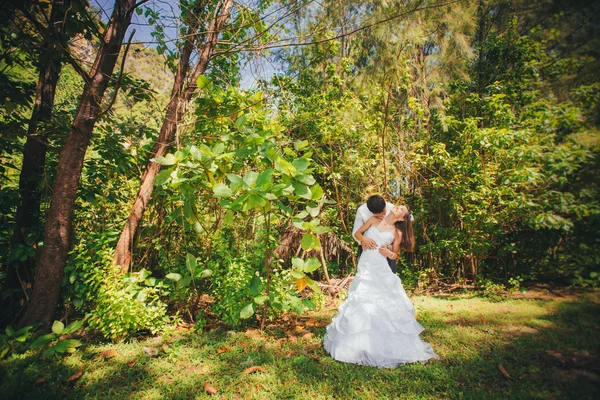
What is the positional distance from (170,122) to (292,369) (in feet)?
9.88

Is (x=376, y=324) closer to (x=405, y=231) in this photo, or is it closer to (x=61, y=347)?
(x=405, y=231)

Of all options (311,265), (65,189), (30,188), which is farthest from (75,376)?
(30,188)

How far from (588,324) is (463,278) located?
17.1 feet

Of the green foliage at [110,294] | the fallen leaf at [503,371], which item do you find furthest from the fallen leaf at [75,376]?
the fallen leaf at [503,371]

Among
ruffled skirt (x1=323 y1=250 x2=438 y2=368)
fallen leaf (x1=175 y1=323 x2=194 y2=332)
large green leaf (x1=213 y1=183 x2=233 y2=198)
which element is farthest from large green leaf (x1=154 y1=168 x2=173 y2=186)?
ruffled skirt (x1=323 y1=250 x2=438 y2=368)

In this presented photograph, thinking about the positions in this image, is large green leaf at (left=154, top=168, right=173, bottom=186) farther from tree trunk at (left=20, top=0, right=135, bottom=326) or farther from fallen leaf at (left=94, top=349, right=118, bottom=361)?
fallen leaf at (left=94, top=349, right=118, bottom=361)

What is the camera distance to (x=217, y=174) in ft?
7.86

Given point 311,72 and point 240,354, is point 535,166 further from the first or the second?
point 311,72

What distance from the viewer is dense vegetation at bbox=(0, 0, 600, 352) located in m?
1.44

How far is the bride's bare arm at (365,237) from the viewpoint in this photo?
3151mm

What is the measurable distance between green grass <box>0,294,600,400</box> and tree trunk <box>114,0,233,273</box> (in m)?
1.01

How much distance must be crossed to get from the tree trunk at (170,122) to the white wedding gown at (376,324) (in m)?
2.48

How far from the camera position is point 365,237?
325 cm

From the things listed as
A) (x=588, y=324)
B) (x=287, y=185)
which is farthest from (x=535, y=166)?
(x=287, y=185)
